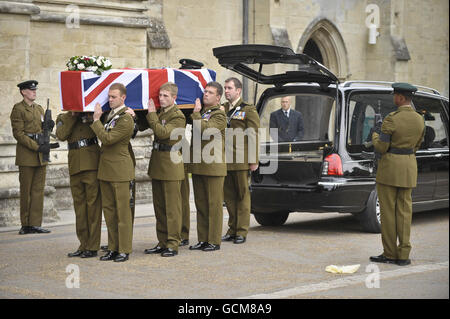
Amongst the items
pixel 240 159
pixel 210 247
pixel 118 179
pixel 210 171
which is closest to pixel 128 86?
pixel 118 179

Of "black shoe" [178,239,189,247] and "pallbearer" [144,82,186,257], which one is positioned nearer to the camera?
"pallbearer" [144,82,186,257]

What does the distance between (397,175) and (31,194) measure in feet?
17.3

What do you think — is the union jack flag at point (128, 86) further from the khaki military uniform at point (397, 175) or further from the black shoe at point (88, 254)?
the khaki military uniform at point (397, 175)

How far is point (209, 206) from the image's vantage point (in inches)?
398

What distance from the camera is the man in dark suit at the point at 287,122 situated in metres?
12.5

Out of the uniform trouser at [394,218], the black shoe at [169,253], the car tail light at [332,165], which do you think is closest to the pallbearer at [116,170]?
the black shoe at [169,253]

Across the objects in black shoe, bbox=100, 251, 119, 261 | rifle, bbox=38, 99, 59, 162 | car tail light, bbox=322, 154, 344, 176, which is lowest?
black shoe, bbox=100, 251, 119, 261

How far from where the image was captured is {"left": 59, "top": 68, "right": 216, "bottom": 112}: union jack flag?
30.6 ft

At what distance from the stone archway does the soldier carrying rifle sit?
1406 centimetres

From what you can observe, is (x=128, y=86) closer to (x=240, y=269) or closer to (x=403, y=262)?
(x=240, y=269)

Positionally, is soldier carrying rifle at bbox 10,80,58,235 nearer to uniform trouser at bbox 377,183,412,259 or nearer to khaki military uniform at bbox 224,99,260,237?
khaki military uniform at bbox 224,99,260,237

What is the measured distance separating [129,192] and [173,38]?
1215cm

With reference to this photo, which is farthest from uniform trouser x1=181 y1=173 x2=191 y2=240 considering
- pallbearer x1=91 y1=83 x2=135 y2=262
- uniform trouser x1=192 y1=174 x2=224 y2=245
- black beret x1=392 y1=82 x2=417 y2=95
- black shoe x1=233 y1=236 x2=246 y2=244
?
black beret x1=392 y1=82 x2=417 y2=95
